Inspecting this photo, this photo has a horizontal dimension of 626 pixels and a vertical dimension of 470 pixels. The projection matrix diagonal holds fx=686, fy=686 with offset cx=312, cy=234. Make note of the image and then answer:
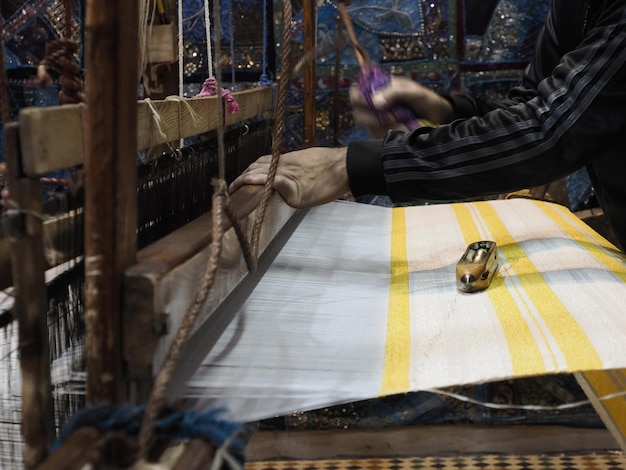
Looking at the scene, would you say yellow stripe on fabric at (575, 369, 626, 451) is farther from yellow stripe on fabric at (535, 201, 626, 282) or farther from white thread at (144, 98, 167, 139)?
white thread at (144, 98, 167, 139)

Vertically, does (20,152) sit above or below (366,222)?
above

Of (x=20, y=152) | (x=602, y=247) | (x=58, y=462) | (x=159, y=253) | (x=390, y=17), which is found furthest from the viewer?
(x=390, y=17)

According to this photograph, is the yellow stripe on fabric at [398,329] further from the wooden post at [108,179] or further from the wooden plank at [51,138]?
the wooden plank at [51,138]

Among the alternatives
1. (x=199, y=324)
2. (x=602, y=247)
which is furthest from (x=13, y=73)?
(x=602, y=247)

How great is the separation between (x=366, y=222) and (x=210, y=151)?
49cm

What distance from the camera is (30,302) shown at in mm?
773

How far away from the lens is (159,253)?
88 centimetres

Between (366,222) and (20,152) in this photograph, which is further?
(366,222)

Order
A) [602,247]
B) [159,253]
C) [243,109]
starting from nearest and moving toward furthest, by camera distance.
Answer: [159,253] → [602,247] → [243,109]

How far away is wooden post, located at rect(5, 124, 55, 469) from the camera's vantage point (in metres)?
0.75

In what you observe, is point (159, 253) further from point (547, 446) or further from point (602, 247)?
point (547, 446)

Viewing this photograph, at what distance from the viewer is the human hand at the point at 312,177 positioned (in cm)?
122

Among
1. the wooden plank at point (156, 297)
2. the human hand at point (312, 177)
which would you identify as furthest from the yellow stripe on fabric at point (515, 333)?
the wooden plank at point (156, 297)

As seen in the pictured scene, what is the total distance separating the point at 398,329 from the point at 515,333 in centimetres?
17
